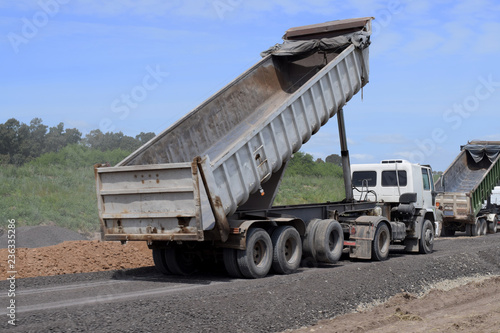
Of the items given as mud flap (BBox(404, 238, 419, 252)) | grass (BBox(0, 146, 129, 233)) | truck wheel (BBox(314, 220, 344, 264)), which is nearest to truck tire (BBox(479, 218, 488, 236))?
mud flap (BBox(404, 238, 419, 252))

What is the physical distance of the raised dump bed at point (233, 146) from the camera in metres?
9.65

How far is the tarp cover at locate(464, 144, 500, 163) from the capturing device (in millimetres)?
25016

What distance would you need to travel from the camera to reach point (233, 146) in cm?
1005

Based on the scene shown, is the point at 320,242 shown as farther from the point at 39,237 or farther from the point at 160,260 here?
the point at 39,237

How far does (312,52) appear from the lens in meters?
14.7

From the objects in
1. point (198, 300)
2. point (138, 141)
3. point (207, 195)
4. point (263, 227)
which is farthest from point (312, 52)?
point (138, 141)

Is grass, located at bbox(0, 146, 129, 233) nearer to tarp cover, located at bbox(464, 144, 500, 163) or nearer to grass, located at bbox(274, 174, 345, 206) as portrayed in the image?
grass, located at bbox(274, 174, 345, 206)

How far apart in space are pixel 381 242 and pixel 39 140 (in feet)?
132

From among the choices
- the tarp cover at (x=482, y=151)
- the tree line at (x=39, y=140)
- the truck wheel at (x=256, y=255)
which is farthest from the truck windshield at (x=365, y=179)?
the tree line at (x=39, y=140)

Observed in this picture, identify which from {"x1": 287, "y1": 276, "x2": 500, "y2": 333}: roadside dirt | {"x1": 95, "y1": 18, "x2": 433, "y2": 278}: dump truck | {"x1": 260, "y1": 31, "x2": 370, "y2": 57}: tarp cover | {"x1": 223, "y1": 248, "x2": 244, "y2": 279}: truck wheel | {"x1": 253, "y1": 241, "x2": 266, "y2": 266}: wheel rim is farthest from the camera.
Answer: {"x1": 260, "y1": 31, "x2": 370, "y2": 57}: tarp cover

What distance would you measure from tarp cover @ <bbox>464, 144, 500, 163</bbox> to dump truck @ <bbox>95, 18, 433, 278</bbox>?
36.2 ft

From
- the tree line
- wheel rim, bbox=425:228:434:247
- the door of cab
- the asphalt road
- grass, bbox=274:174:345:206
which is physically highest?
the tree line

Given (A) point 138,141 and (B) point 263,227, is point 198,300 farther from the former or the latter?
(A) point 138,141

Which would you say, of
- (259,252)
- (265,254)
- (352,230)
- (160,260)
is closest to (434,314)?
(265,254)
